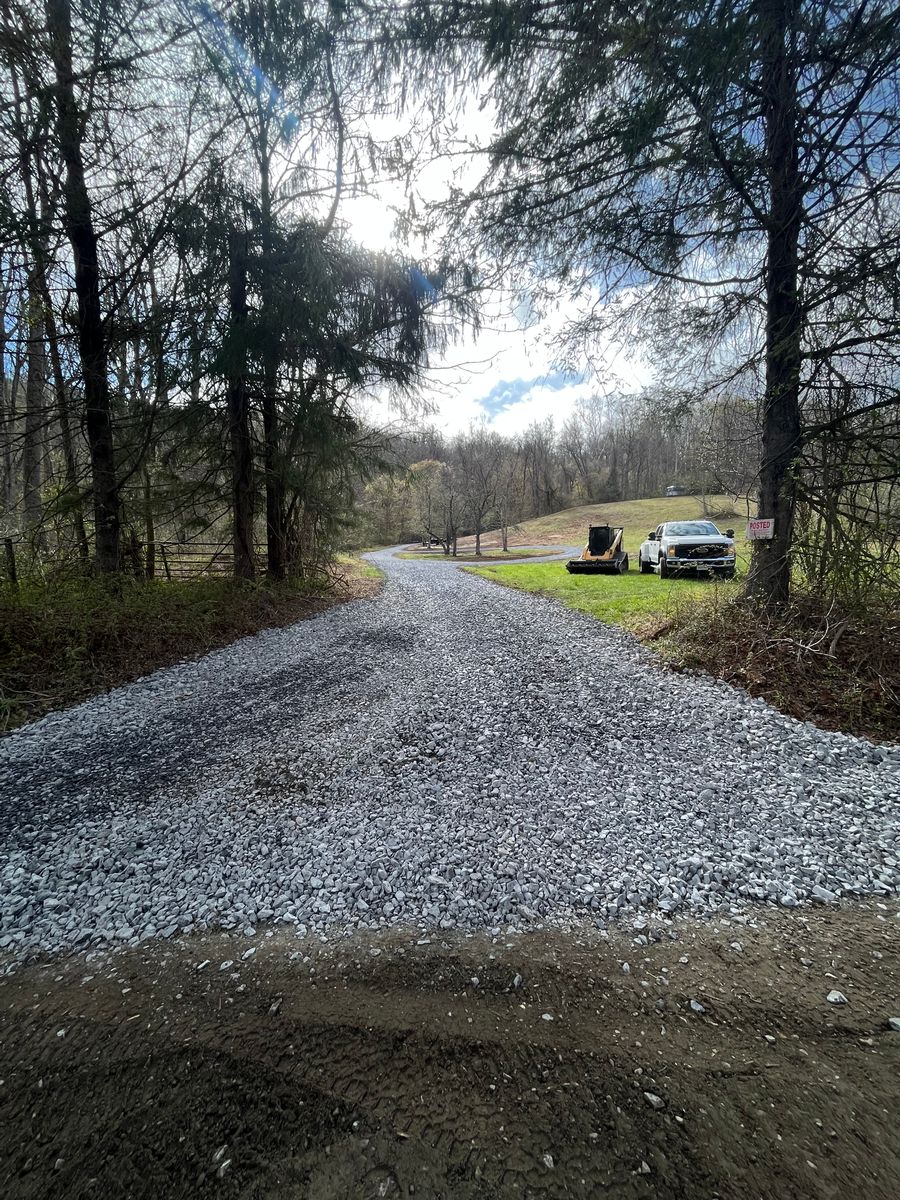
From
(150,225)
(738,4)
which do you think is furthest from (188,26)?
(738,4)

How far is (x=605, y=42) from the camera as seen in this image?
144 inches

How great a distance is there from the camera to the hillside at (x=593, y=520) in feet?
123

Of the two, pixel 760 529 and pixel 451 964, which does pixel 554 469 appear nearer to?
pixel 760 529

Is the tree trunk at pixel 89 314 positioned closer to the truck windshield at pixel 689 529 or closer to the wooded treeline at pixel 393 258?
the wooded treeline at pixel 393 258

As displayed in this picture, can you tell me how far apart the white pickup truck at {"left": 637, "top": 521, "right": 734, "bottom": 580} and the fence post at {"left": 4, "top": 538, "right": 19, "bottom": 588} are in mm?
12973

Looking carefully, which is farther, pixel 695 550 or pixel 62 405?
pixel 695 550

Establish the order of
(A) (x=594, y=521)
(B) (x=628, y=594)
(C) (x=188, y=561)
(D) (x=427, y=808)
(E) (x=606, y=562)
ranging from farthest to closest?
1. (A) (x=594, y=521)
2. (E) (x=606, y=562)
3. (B) (x=628, y=594)
4. (C) (x=188, y=561)
5. (D) (x=427, y=808)

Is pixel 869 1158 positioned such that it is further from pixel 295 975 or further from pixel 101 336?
pixel 101 336

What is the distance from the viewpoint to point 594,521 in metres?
43.4

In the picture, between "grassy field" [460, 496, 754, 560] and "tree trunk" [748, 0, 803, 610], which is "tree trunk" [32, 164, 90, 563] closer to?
"tree trunk" [748, 0, 803, 610]

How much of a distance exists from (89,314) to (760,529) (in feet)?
30.3

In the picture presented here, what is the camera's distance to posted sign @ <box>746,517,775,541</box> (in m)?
5.01

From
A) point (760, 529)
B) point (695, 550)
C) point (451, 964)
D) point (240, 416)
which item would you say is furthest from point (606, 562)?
point (451, 964)

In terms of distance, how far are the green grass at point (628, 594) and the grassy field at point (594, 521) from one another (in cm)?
2020
